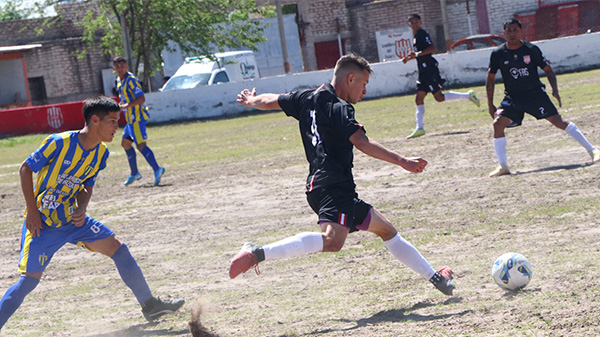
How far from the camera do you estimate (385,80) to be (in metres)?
25.6

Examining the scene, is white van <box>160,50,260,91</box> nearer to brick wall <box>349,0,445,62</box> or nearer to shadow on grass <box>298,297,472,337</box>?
brick wall <box>349,0,445,62</box>

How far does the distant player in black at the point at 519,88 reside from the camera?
9586 millimetres

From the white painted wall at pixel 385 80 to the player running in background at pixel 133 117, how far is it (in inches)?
522

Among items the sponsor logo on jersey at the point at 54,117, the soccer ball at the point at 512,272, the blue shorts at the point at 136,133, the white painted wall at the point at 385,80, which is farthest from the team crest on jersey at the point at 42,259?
the sponsor logo on jersey at the point at 54,117

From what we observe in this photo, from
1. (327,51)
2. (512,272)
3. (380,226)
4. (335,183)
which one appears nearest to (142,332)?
(335,183)

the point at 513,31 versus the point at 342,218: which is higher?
the point at 513,31

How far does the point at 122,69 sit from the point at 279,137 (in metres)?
5.51

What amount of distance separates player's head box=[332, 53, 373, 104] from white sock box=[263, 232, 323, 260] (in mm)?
1000

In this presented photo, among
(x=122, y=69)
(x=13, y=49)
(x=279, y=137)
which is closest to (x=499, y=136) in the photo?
(x=122, y=69)

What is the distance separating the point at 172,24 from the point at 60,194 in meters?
26.6

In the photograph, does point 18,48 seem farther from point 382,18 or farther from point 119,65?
point 119,65

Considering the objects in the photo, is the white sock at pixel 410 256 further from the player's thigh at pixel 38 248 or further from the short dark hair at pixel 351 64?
the player's thigh at pixel 38 248

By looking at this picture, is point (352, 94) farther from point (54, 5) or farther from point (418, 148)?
point (54, 5)

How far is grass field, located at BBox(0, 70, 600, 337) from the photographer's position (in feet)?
16.5
